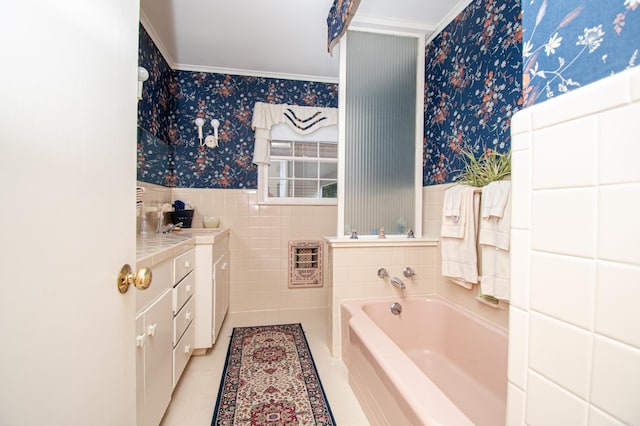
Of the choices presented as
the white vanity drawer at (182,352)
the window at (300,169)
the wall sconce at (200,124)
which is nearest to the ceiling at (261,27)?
the wall sconce at (200,124)

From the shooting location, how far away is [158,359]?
4.50 ft

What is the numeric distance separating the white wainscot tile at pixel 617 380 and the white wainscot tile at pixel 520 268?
123mm

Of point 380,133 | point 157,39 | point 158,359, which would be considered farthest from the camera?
point 157,39

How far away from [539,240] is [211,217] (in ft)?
10.1

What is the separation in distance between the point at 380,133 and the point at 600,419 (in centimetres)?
213

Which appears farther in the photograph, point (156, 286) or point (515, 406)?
point (156, 286)

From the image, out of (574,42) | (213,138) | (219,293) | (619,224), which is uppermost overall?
(213,138)

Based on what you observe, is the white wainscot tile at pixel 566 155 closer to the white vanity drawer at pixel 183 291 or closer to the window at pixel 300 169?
the white vanity drawer at pixel 183 291

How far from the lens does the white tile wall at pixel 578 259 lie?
0.36m

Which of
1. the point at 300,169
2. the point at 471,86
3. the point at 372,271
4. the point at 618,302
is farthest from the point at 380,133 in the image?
the point at 618,302

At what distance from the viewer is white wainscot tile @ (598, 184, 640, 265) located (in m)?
0.36

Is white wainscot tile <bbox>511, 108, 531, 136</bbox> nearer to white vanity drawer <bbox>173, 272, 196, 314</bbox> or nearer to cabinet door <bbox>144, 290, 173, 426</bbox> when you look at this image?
cabinet door <bbox>144, 290, 173, 426</bbox>

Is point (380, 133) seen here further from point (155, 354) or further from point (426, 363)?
point (155, 354)

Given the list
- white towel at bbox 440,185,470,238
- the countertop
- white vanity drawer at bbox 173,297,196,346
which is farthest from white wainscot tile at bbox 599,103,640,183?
white vanity drawer at bbox 173,297,196,346
